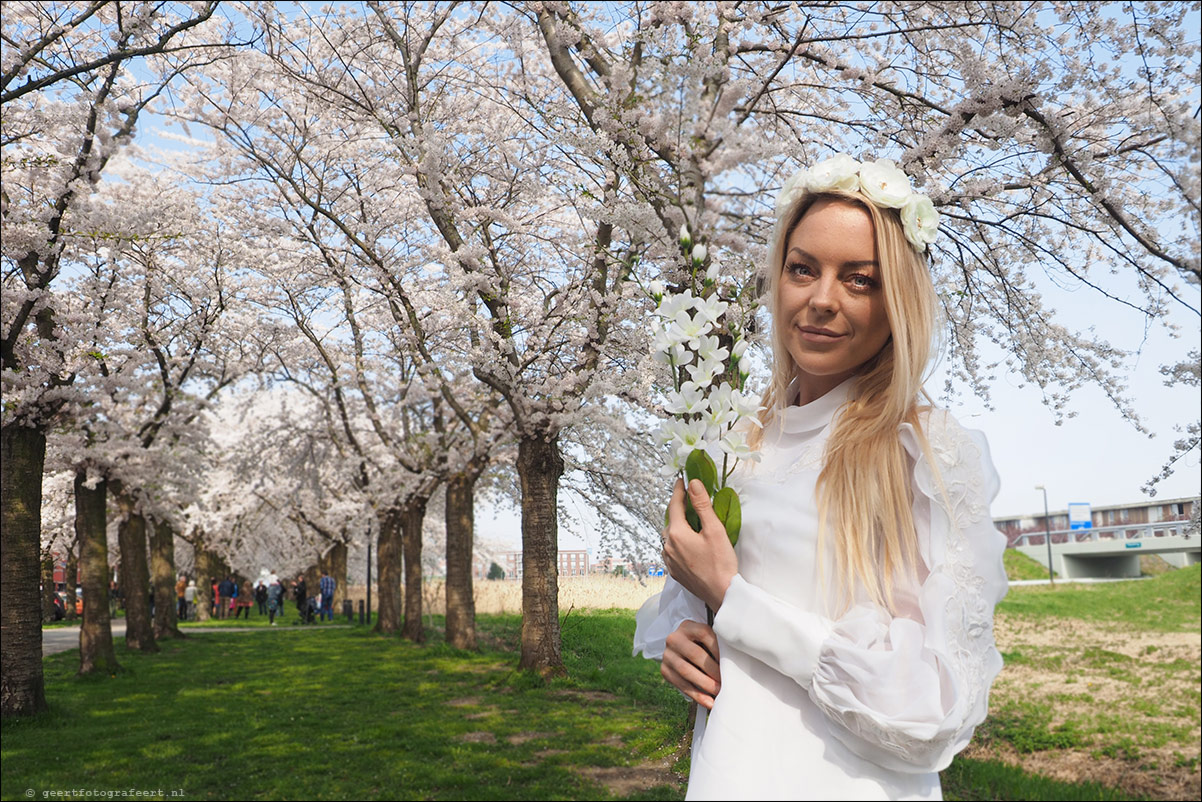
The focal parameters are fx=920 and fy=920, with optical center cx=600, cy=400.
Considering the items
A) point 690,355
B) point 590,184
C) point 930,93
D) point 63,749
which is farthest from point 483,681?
point 690,355

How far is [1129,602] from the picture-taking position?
67.3ft

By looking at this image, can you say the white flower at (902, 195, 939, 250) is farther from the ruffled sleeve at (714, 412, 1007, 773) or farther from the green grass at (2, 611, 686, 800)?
the green grass at (2, 611, 686, 800)

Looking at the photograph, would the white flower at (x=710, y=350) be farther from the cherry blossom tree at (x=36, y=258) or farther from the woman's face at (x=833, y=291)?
the cherry blossom tree at (x=36, y=258)

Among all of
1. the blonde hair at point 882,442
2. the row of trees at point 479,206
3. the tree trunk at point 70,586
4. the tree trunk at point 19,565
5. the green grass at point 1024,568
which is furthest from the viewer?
the tree trunk at point 70,586

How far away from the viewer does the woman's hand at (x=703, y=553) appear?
5.42 ft

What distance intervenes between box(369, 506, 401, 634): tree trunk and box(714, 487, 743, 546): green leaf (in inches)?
755

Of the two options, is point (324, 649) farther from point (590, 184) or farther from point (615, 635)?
point (615, 635)

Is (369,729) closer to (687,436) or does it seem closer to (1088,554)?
(687,436)

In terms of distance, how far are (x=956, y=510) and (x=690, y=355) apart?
1.79 ft

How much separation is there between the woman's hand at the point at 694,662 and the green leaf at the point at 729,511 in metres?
0.20

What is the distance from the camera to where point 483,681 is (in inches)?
463

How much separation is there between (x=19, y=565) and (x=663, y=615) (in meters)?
9.69

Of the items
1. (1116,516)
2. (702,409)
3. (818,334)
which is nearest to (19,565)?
(702,409)

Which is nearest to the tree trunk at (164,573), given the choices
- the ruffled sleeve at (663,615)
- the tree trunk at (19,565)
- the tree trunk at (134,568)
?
the tree trunk at (134,568)
